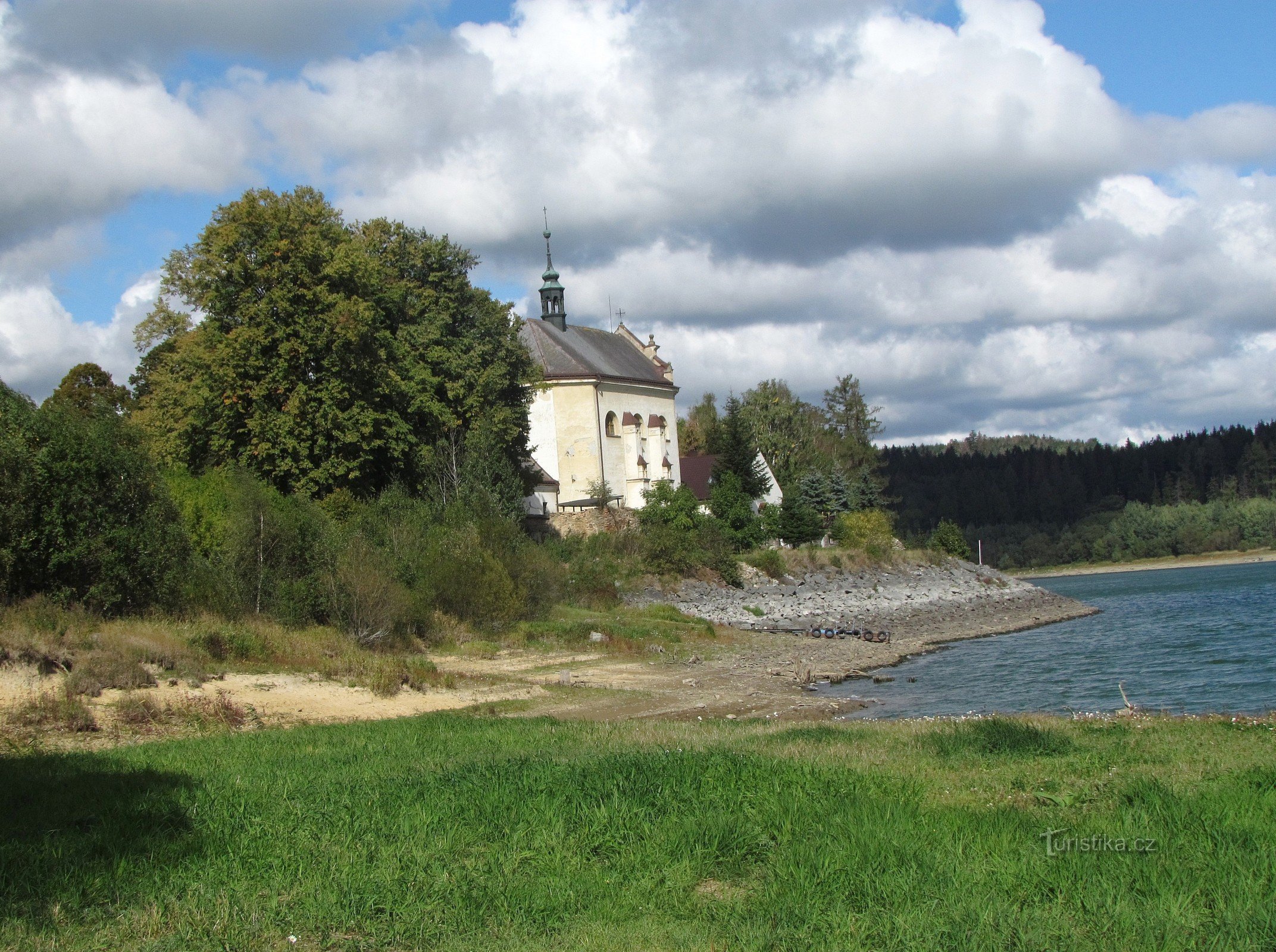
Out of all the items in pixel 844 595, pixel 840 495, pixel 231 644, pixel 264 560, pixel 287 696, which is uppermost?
pixel 840 495

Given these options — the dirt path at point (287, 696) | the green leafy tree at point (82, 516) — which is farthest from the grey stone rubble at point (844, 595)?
the green leafy tree at point (82, 516)

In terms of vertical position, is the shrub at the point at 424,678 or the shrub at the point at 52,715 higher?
the shrub at the point at 52,715

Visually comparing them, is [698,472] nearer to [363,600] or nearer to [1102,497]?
[363,600]

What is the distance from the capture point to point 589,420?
6394 centimetres

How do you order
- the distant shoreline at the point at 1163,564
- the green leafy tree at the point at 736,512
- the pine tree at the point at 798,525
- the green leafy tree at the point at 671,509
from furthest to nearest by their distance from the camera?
1. the distant shoreline at the point at 1163,564
2. the pine tree at the point at 798,525
3. the green leafy tree at the point at 736,512
4. the green leafy tree at the point at 671,509

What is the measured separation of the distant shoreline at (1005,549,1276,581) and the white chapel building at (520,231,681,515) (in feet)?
230

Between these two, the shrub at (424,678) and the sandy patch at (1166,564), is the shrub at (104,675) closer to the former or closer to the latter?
the shrub at (424,678)

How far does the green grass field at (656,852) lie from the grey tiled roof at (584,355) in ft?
170

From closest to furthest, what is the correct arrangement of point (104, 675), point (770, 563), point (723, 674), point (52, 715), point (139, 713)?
1. point (52, 715)
2. point (139, 713)
3. point (104, 675)
4. point (723, 674)
5. point (770, 563)

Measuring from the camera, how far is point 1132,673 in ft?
87.2

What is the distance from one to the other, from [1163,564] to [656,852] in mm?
139778

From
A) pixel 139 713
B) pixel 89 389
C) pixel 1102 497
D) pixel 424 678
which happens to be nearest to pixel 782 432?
pixel 89 389

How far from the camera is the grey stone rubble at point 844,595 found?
47.2 meters

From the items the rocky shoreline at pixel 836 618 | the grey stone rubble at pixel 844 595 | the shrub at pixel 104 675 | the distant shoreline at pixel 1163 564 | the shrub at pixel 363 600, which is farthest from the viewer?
the distant shoreline at pixel 1163 564
